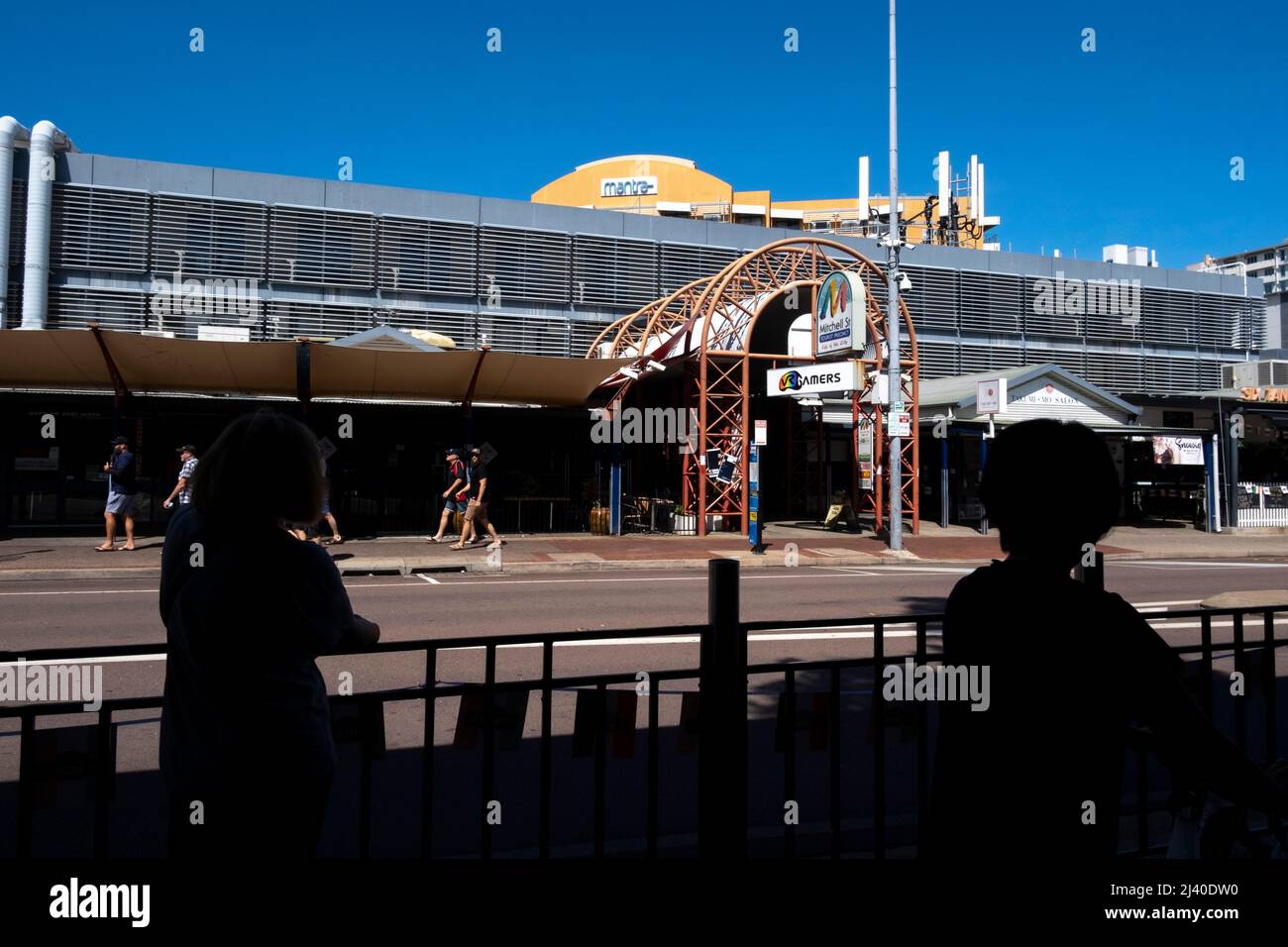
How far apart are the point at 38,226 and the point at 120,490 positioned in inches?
607

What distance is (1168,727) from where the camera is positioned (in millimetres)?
1943

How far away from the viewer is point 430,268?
103 feet

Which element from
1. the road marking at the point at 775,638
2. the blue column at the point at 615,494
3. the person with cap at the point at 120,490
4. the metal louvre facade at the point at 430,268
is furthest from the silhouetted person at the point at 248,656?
the metal louvre facade at the point at 430,268

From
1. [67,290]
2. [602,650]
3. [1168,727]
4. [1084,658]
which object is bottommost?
[602,650]

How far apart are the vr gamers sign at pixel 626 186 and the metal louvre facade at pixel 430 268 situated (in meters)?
22.8

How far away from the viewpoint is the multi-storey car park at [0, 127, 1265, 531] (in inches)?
821

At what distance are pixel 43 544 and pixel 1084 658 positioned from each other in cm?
2025

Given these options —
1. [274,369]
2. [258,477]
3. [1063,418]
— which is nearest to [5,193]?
[274,369]

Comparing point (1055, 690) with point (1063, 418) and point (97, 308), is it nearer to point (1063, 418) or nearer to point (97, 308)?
point (1063, 418)

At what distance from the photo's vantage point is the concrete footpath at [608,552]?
15.2m

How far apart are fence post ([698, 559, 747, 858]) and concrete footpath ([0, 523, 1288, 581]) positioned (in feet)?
42.1

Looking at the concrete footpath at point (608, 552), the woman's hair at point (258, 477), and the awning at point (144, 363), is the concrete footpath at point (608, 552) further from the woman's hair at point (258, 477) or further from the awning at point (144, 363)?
the woman's hair at point (258, 477)
